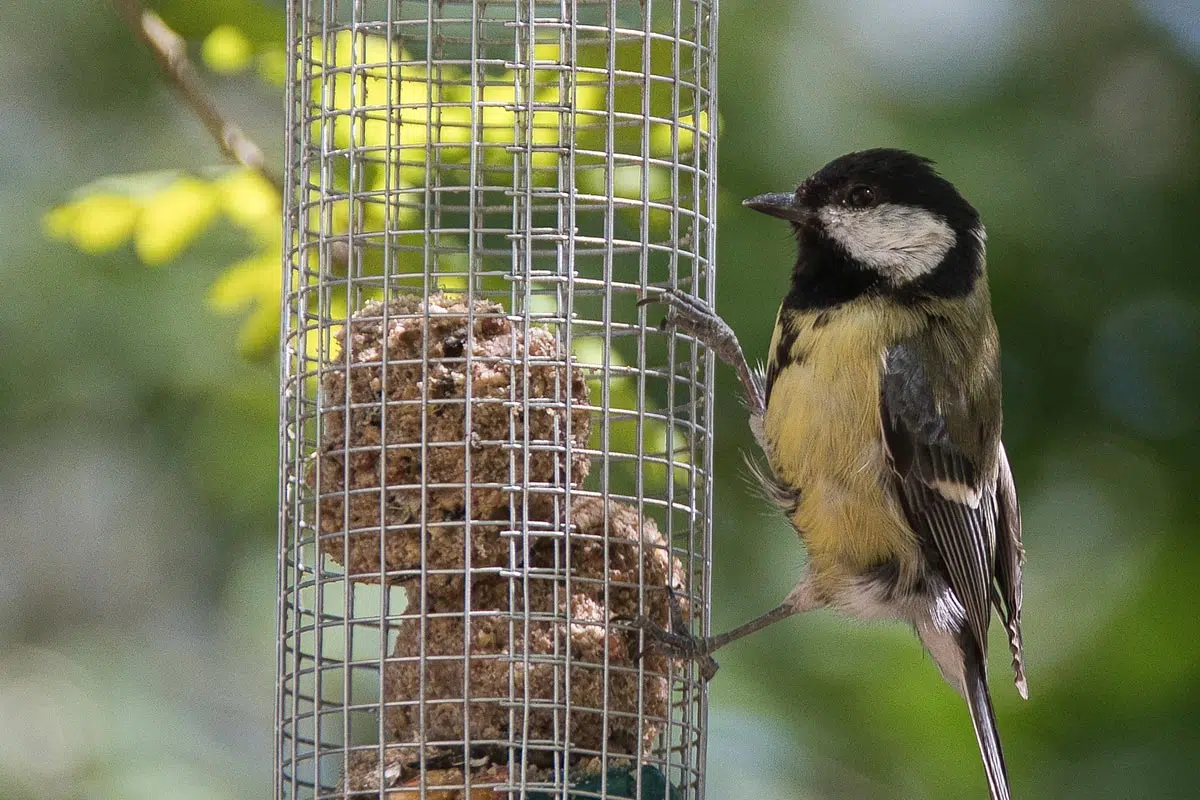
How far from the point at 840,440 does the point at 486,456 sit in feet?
3.90

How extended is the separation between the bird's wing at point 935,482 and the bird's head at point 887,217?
0.28 m

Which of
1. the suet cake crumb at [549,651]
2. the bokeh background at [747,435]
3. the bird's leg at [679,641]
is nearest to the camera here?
the suet cake crumb at [549,651]

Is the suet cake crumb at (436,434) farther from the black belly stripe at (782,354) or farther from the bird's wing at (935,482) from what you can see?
the bird's wing at (935,482)

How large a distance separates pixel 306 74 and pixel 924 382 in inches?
76.9

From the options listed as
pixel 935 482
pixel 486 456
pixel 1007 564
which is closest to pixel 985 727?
pixel 1007 564

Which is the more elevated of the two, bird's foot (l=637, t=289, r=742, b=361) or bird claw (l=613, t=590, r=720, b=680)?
bird's foot (l=637, t=289, r=742, b=361)

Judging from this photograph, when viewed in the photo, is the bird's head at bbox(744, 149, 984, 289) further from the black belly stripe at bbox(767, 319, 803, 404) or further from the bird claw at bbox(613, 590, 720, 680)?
the bird claw at bbox(613, 590, 720, 680)

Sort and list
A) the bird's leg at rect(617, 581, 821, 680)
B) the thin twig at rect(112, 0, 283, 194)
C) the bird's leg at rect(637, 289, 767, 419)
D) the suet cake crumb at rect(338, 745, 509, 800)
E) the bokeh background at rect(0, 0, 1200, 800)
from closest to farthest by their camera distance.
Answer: the suet cake crumb at rect(338, 745, 509, 800)
the bird's leg at rect(617, 581, 821, 680)
the bird's leg at rect(637, 289, 767, 419)
the thin twig at rect(112, 0, 283, 194)
the bokeh background at rect(0, 0, 1200, 800)

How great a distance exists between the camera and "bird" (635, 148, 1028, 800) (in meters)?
4.64

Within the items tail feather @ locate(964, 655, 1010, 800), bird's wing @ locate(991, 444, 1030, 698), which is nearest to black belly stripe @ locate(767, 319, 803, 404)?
bird's wing @ locate(991, 444, 1030, 698)

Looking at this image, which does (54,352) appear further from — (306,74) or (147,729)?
(306,74)

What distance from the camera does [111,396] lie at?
7.11 meters

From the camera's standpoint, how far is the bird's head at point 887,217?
15.6 feet

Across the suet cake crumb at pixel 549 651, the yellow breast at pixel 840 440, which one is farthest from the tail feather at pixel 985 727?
the suet cake crumb at pixel 549 651
